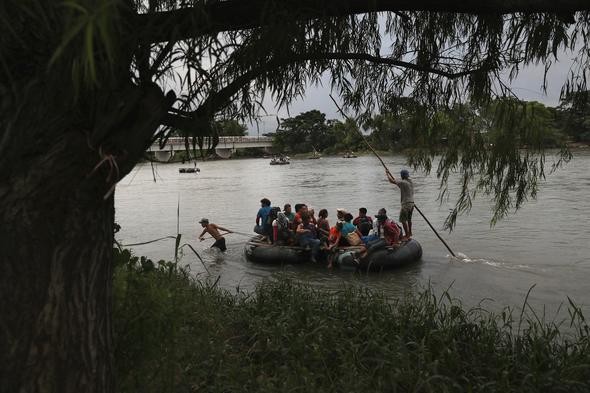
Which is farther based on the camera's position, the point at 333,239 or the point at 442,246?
the point at 442,246

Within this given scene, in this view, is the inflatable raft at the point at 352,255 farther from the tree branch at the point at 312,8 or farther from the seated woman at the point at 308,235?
the tree branch at the point at 312,8

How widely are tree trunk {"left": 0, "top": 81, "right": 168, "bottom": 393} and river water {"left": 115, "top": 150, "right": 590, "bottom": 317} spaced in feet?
1.92

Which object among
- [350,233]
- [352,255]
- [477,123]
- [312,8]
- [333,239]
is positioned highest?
[312,8]

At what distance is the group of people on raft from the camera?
10.8m

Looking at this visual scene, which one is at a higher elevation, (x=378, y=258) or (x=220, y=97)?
(x=220, y=97)

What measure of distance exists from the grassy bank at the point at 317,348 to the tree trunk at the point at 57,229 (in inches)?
41.7

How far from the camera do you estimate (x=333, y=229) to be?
37.8 feet

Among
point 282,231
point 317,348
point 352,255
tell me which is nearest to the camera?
point 317,348

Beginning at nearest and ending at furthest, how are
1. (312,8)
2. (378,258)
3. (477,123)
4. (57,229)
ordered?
(57,229), (312,8), (477,123), (378,258)

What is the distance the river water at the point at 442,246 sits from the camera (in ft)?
30.7

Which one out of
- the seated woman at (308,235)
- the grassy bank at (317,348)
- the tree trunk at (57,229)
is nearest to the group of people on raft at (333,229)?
the seated woman at (308,235)

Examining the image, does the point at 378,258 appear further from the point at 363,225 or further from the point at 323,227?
the point at 323,227

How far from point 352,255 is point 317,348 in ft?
19.4

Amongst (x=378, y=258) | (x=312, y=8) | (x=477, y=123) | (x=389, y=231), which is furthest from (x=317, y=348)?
(x=389, y=231)
